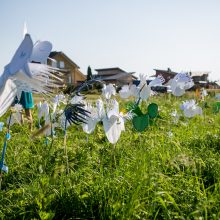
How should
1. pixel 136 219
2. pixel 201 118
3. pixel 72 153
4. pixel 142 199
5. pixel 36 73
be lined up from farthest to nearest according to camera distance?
pixel 201 118
pixel 72 153
pixel 142 199
pixel 136 219
pixel 36 73

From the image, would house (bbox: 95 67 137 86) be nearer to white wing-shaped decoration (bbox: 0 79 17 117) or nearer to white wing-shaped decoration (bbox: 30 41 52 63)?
white wing-shaped decoration (bbox: 30 41 52 63)

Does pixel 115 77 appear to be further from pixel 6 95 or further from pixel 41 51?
pixel 6 95

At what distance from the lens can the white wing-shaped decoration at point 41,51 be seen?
1381 mm

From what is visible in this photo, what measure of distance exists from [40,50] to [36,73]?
0.16 m

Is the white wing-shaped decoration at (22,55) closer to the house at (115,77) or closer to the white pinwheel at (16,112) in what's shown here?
the house at (115,77)

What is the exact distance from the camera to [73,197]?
6.05 feet

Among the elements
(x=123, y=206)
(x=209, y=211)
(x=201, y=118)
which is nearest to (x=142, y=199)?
(x=123, y=206)

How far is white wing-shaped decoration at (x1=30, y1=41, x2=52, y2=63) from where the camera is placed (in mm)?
1381

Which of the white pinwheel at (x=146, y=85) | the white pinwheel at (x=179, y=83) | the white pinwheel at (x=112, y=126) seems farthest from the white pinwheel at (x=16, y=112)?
the white pinwheel at (x=179, y=83)

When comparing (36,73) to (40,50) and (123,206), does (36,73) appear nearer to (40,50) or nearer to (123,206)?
(40,50)

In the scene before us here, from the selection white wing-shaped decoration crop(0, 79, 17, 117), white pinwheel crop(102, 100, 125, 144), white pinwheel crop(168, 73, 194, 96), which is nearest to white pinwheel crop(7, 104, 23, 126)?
white pinwheel crop(102, 100, 125, 144)

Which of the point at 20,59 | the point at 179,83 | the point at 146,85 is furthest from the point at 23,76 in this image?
the point at 179,83

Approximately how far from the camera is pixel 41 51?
4.68 feet

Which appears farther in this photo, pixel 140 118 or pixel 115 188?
pixel 140 118
